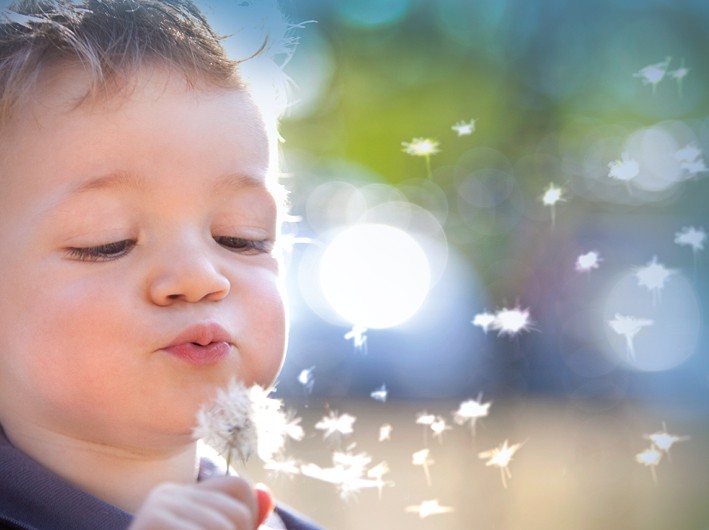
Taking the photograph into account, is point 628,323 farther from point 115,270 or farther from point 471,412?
point 115,270

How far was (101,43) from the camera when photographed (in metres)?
0.93

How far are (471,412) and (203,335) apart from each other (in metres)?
1.29

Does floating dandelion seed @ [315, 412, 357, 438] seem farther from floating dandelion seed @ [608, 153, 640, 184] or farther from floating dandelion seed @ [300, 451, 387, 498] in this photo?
floating dandelion seed @ [608, 153, 640, 184]

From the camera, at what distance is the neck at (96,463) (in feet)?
2.89

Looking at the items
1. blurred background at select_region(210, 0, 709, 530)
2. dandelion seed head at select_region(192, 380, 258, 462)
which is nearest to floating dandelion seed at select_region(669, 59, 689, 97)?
blurred background at select_region(210, 0, 709, 530)

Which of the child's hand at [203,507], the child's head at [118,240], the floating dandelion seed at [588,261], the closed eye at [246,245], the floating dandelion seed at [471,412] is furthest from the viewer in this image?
the floating dandelion seed at [471,412]

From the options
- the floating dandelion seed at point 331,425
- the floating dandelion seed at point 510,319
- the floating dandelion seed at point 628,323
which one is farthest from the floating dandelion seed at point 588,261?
the floating dandelion seed at point 331,425

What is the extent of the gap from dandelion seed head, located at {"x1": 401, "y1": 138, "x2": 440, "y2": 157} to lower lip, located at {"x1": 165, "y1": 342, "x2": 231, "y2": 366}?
874mm

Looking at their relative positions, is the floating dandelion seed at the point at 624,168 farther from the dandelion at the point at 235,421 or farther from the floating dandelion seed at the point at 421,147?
the dandelion at the point at 235,421

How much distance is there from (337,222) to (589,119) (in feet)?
2.20

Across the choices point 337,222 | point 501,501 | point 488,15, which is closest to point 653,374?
point 501,501

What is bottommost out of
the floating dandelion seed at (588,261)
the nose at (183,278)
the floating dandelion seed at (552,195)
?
the nose at (183,278)

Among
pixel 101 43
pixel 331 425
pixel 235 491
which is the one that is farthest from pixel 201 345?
pixel 331 425

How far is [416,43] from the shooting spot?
7.27 ft
